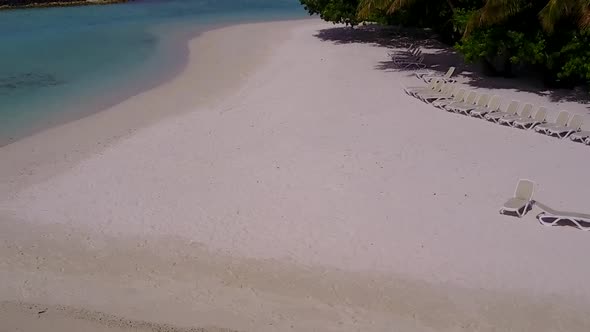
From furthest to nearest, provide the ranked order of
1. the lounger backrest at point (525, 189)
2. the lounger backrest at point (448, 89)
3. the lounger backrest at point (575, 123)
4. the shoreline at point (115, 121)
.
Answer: the lounger backrest at point (448, 89) < the lounger backrest at point (575, 123) < the shoreline at point (115, 121) < the lounger backrest at point (525, 189)

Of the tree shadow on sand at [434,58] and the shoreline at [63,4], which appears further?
the shoreline at [63,4]

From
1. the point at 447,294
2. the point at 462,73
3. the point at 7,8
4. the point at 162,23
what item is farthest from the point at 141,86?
the point at 7,8

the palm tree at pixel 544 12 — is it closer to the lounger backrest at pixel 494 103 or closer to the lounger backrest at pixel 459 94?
the lounger backrest at pixel 459 94

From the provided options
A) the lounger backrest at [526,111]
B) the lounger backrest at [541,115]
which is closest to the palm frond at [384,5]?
the lounger backrest at [526,111]

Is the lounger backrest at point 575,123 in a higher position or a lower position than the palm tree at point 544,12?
lower

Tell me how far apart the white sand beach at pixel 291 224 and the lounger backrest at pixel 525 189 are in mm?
403

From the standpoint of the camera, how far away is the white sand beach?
677 cm

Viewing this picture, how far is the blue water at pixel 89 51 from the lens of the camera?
16.2 meters

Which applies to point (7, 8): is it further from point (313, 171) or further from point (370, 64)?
point (313, 171)

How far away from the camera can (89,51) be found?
955 inches

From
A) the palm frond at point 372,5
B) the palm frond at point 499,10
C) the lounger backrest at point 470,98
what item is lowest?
the lounger backrest at point 470,98

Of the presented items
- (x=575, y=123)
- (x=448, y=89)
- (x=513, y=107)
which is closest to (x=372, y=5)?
(x=448, y=89)

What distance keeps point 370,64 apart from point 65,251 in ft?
46.1

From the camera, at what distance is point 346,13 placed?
74.0 ft
